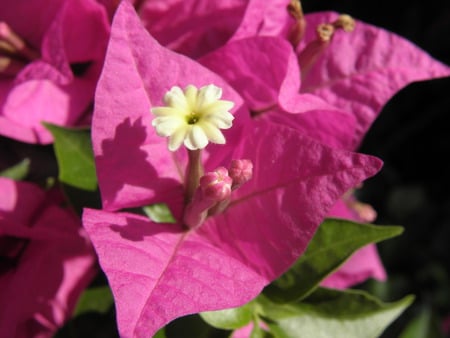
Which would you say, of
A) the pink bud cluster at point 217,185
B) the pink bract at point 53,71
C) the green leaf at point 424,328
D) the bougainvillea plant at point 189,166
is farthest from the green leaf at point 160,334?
the green leaf at point 424,328

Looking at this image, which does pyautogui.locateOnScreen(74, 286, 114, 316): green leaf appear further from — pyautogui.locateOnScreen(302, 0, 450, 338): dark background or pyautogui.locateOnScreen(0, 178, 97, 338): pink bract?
pyautogui.locateOnScreen(302, 0, 450, 338): dark background

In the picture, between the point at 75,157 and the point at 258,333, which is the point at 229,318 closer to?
the point at 258,333

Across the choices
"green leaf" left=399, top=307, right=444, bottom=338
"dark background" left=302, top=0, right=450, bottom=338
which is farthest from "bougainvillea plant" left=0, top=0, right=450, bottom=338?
"dark background" left=302, top=0, right=450, bottom=338

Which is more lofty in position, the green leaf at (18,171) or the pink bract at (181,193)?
the pink bract at (181,193)

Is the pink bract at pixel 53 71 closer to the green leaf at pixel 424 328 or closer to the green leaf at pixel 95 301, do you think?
the green leaf at pixel 95 301

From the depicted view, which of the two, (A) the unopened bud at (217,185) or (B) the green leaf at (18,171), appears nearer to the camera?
(A) the unopened bud at (217,185)

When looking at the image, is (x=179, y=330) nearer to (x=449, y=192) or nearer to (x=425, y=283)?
(x=425, y=283)

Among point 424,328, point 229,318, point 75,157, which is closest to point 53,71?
point 75,157
